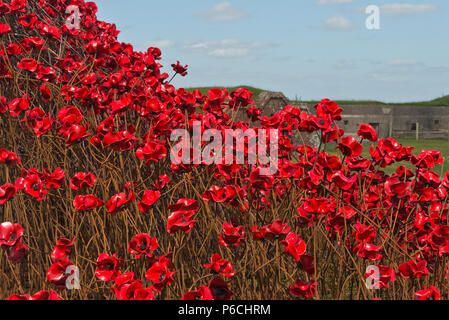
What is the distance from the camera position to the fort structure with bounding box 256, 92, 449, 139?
19.6m

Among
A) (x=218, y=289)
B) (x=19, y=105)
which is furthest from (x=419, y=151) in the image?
(x=218, y=289)

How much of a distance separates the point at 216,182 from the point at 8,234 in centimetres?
116

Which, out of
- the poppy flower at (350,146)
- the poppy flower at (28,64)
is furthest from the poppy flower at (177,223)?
the poppy flower at (28,64)

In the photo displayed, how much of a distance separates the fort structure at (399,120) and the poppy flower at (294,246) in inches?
691

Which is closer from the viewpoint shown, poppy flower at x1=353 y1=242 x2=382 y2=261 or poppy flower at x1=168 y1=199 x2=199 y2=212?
poppy flower at x1=168 y1=199 x2=199 y2=212

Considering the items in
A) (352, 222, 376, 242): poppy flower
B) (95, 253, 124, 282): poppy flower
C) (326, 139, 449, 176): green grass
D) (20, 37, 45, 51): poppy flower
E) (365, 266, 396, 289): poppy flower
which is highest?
(20, 37, 45, 51): poppy flower

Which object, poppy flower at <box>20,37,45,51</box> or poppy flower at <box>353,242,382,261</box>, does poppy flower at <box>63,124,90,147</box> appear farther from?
poppy flower at <box>353,242,382,261</box>

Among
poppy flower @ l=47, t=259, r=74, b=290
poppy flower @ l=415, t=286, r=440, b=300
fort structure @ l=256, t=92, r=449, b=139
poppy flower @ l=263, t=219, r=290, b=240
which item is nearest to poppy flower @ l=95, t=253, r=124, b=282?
poppy flower @ l=47, t=259, r=74, b=290

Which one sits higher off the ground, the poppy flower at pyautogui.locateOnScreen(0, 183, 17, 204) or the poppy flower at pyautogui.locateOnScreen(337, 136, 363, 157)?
the poppy flower at pyautogui.locateOnScreen(337, 136, 363, 157)

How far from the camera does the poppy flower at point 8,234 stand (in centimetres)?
168

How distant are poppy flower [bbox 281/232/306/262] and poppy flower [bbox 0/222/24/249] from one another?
966mm

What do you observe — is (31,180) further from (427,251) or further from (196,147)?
(427,251)
